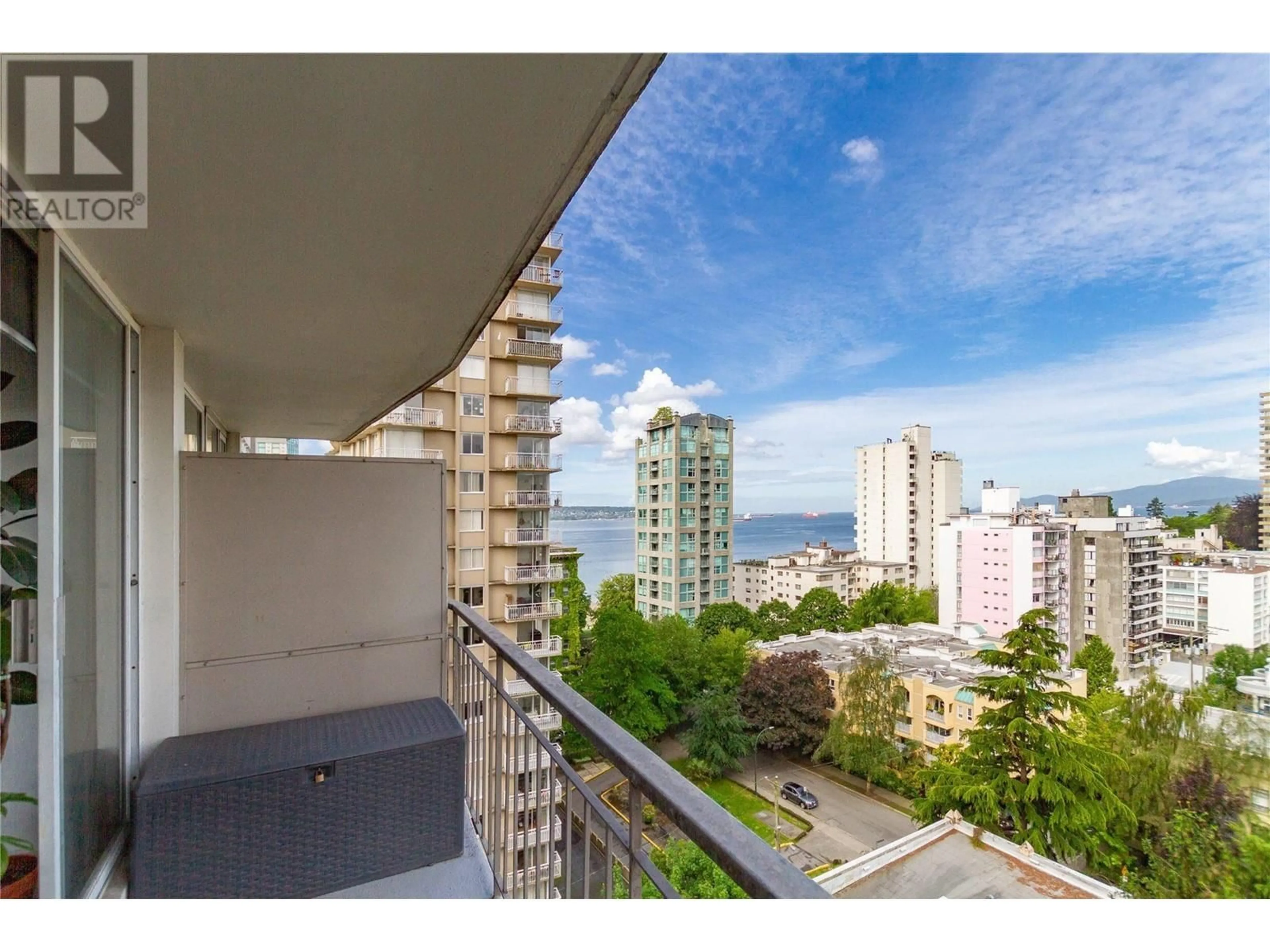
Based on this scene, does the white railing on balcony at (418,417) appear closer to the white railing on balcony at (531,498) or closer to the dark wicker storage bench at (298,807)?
the white railing on balcony at (531,498)

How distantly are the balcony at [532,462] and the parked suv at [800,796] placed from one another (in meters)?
9.20

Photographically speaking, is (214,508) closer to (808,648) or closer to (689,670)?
A: (689,670)

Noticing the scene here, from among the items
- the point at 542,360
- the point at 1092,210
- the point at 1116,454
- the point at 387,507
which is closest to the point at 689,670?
the point at 542,360

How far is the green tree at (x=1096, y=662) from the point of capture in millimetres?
15172

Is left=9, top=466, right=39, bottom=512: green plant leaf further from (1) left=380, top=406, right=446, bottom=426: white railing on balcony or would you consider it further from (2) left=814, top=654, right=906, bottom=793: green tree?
(2) left=814, top=654, right=906, bottom=793: green tree

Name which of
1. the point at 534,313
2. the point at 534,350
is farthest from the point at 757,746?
the point at 534,313

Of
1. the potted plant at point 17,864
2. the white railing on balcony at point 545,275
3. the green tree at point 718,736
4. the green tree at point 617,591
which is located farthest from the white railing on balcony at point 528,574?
the potted plant at point 17,864

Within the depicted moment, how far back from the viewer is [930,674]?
1410 centimetres

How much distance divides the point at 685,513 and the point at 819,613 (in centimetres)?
776

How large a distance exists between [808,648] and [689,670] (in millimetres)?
3999

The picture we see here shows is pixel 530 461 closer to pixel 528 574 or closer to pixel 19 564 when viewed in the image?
pixel 528 574

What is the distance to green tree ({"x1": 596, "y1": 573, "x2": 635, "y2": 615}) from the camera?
871 inches
